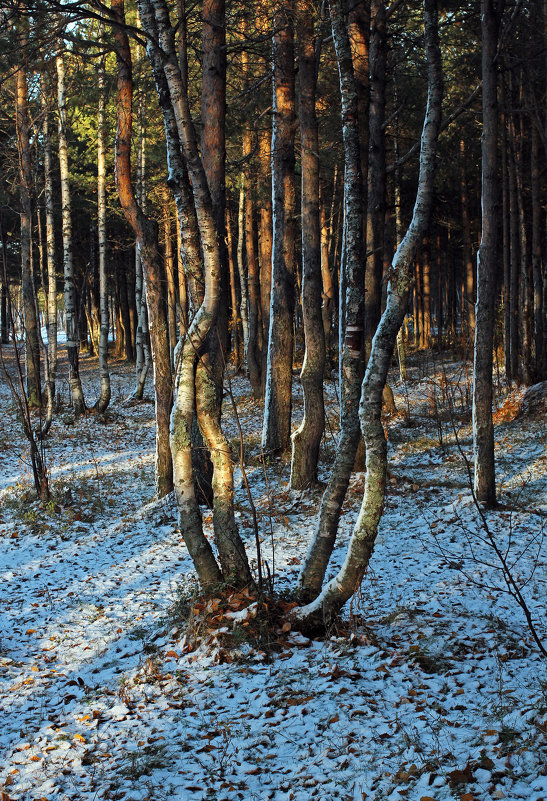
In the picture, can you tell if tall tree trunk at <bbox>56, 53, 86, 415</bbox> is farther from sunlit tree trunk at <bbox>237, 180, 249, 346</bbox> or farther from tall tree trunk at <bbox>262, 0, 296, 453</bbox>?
tall tree trunk at <bbox>262, 0, 296, 453</bbox>

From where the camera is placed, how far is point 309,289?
9742 mm

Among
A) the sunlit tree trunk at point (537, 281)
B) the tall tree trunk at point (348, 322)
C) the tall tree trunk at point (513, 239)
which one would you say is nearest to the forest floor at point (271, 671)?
the tall tree trunk at point (348, 322)

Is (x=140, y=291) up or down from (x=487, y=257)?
up

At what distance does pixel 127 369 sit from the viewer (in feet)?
100

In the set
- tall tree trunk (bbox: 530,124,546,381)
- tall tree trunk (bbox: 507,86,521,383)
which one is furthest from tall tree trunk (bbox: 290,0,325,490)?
tall tree trunk (bbox: 507,86,521,383)

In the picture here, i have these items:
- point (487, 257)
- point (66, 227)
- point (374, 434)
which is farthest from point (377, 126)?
point (66, 227)

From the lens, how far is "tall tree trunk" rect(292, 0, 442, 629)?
4648mm

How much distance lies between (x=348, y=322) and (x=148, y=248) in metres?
4.32

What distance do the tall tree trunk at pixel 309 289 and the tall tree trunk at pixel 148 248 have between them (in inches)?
80.9

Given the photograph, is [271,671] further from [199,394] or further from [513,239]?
[513,239]

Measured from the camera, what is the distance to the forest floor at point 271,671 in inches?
135

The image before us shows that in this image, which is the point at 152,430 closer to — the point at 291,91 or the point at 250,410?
the point at 250,410

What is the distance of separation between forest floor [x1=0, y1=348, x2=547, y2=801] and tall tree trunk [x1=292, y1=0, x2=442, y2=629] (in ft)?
0.76

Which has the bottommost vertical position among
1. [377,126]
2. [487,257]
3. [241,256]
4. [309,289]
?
[309,289]
